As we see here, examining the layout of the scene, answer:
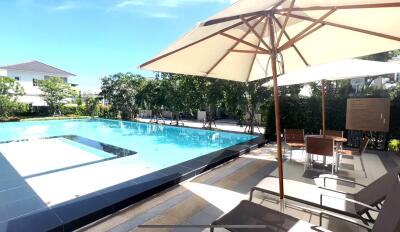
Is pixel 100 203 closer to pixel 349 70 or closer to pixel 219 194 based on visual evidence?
pixel 219 194

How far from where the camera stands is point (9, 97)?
21812 millimetres

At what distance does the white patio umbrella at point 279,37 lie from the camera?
199 centimetres

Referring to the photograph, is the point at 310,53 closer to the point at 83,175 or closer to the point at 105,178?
the point at 105,178

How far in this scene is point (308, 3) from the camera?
6.78 ft

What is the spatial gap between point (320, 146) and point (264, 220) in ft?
10.6

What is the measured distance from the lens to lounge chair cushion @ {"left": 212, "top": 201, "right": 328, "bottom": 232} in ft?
7.20

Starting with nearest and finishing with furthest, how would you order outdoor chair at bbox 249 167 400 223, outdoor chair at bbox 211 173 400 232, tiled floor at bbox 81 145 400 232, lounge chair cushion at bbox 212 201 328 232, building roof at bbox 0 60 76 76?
outdoor chair at bbox 211 173 400 232 → lounge chair cushion at bbox 212 201 328 232 → outdoor chair at bbox 249 167 400 223 → tiled floor at bbox 81 145 400 232 → building roof at bbox 0 60 76 76

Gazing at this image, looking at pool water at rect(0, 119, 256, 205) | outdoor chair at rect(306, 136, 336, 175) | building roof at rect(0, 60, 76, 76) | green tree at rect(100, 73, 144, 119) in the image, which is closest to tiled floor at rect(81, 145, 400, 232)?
outdoor chair at rect(306, 136, 336, 175)

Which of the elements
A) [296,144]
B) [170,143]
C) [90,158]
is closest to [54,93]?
[170,143]

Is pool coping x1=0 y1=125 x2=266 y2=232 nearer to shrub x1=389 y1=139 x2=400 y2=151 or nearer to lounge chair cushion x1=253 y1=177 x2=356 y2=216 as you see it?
lounge chair cushion x1=253 y1=177 x2=356 y2=216

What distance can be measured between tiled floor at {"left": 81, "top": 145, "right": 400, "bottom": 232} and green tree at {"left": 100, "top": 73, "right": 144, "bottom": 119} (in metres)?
16.9

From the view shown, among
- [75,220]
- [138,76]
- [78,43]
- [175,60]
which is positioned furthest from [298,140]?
[78,43]

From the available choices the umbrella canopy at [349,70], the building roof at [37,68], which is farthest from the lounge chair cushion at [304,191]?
the building roof at [37,68]

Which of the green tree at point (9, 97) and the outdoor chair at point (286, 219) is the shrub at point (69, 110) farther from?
the outdoor chair at point (286, 219)
